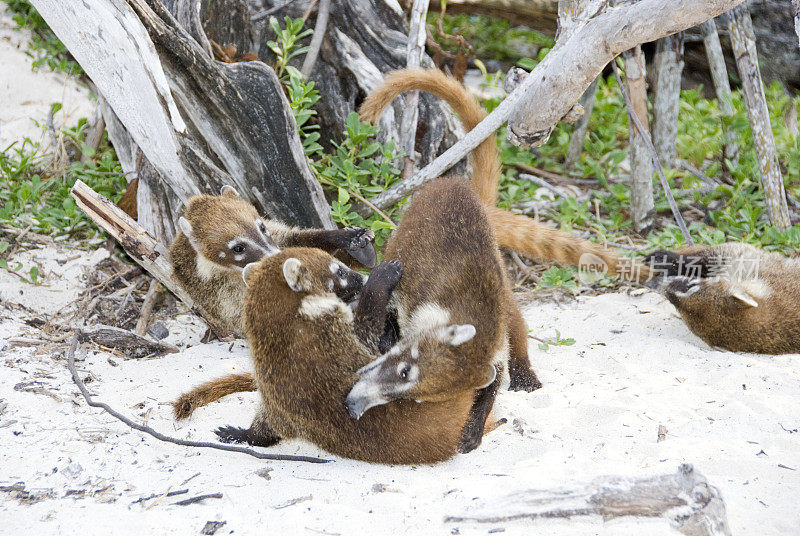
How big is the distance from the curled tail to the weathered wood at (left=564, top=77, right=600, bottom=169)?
429cm

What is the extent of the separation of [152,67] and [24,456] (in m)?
2.40

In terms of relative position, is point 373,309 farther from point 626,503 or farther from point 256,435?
point 626,503

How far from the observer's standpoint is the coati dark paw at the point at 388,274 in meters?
3.81

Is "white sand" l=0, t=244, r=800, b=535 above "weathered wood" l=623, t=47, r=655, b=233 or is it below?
below

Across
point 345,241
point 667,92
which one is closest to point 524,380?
point 345,241

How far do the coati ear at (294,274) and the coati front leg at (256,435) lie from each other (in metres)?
0.70

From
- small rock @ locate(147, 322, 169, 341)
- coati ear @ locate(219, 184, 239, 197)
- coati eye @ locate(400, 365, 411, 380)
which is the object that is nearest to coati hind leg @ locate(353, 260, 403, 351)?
coati eye @ locate(400, 365, 411, 380)

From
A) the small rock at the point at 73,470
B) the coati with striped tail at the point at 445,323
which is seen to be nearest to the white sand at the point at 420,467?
the small rock at the point at 73,470

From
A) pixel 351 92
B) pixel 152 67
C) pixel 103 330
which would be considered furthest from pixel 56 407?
pixel 351 92

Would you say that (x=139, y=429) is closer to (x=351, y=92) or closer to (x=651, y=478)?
(x=651, y=478)

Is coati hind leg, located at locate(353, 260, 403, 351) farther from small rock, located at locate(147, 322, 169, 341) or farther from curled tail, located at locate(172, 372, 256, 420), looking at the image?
small rock, located at locate(147, 322, 169, 341)

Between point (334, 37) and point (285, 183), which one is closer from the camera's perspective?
point (285, 183)

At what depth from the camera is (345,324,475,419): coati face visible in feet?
10.8

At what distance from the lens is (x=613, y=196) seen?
6.66 m
